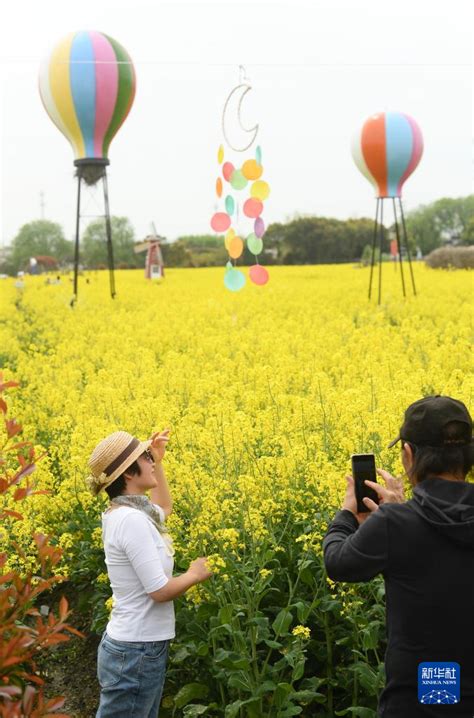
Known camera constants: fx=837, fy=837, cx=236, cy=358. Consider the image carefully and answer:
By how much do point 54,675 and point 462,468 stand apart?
292 cm

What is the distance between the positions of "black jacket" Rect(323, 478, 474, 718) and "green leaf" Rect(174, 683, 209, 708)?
1.51 m

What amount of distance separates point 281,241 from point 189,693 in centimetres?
1022

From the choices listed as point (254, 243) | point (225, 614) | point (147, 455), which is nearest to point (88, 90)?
point (254, 243)

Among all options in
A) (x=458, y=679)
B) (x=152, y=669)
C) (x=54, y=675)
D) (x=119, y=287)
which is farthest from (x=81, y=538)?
(x=119, y=287)

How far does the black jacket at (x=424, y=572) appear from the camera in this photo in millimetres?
2004

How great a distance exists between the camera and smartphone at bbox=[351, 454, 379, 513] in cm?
232

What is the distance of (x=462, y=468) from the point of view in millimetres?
2090

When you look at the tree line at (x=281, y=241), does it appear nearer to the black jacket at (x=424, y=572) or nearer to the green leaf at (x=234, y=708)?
the green leaf at (x=234, y=708)

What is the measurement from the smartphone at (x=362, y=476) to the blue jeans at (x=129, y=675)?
0.91m

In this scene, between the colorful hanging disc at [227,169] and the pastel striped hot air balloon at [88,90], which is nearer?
the colorful hanging disc at [227,169]

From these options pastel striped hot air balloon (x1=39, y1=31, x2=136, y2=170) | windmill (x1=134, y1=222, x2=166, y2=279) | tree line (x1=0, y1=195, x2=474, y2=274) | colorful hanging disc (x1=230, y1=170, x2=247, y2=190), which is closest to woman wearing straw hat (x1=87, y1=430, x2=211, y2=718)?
colorful hanging disc (x1=230, y1=170, x2=247, y2=190)

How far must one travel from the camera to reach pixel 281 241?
1307 cm

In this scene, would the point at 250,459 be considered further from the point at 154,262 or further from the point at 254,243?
the point at 154,262

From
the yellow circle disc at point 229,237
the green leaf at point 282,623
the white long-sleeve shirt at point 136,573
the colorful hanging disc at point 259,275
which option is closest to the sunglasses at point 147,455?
the white long-sleeve shirt at point 136,573
